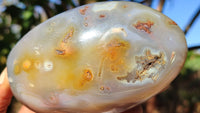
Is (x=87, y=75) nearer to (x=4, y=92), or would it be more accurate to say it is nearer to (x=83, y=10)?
(x=83, y=10)

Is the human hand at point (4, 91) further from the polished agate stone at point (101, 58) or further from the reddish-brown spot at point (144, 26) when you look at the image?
the reddish-brown spot at point (144, 26)

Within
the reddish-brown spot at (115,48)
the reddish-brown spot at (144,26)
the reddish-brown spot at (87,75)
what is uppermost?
the reddish-brown spot at (144,26)

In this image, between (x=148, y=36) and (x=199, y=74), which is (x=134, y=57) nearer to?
(x=148, y=36)

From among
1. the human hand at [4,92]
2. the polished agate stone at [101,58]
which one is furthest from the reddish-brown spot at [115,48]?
the human hand at [4,92]

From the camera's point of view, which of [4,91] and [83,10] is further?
[4,91]

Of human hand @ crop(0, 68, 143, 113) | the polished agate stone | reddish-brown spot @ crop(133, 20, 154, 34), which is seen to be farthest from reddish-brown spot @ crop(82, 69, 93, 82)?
human hand @ crop(0, 68, 143, 113)

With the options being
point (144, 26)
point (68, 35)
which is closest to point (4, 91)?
point (68, 35)

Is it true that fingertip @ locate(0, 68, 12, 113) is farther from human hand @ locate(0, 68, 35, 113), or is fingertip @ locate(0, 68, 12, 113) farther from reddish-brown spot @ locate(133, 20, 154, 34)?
reddish-brown spot @ locate(133, 20, 154, 34)

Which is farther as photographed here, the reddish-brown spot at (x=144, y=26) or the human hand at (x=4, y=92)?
the human hand at (x=4, y=92)

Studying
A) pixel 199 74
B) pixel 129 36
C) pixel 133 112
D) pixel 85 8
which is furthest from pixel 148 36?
pixel 199 74
